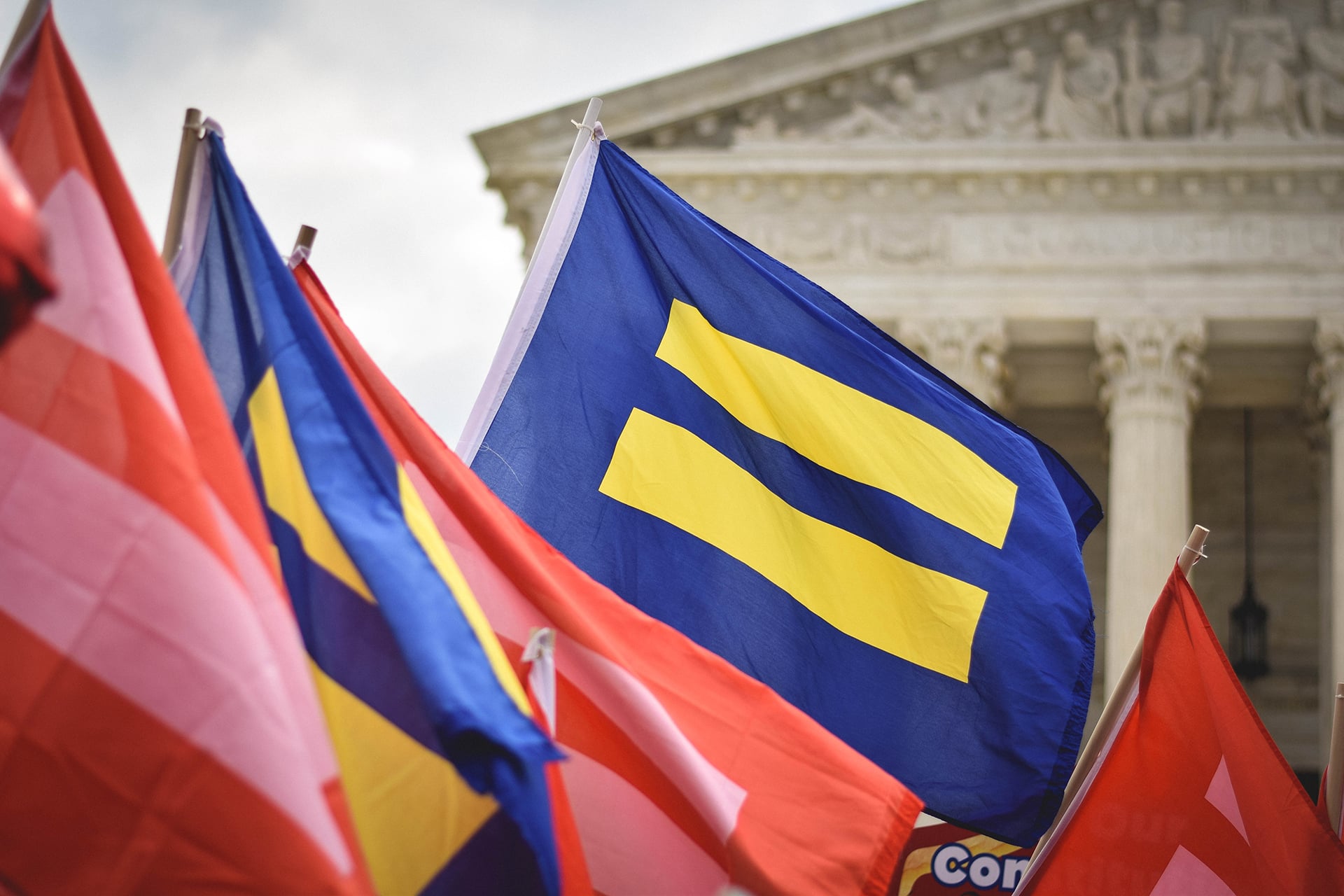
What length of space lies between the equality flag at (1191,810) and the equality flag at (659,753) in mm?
1556

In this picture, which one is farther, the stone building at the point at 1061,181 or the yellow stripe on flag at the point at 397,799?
the stone building at the point at 1061,181

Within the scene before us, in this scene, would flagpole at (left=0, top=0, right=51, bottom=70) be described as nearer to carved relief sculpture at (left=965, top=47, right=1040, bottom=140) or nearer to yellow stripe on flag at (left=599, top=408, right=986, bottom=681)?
yellow stripe on flag at (left=599, top=408, right=986, bottom=681)

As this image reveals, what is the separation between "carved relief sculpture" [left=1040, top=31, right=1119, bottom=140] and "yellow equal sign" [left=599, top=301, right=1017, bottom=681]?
1514cm

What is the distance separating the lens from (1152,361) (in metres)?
20.2

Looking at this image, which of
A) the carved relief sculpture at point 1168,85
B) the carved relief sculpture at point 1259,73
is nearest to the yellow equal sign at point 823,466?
the carved relief sculpture at point 1168,85

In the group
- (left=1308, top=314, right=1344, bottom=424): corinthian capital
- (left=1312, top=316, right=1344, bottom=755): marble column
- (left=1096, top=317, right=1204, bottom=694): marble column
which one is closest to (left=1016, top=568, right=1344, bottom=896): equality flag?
(left=1096, top=317, right=1204, bottom=694): marble column

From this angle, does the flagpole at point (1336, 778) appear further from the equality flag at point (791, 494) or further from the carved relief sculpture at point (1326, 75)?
the carved relief sculpture at point (1326, 75)

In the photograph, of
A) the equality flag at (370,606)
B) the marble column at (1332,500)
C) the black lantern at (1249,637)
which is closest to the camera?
the equality flag at (370,606)

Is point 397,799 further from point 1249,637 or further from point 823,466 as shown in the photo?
point 1249,637

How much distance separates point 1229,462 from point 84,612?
76.9ft

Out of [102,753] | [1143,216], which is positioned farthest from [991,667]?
[1143,216]

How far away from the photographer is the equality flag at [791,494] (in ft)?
20.2

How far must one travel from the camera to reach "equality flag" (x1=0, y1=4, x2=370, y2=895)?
11.0 ft

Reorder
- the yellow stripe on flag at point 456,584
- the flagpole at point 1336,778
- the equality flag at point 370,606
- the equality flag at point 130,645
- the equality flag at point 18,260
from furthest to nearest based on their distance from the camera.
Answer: the flagpole at point 1336,778 → the yellow stripe on flag at point 456,584 → the equality flag at point 370,606 → the equality flag at point 130,645 → the equality flag at point 18,260
